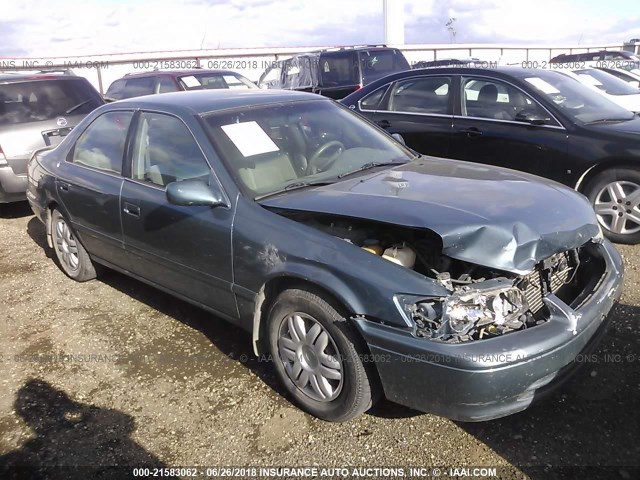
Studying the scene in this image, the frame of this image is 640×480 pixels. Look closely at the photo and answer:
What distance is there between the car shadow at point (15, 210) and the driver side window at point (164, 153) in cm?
451

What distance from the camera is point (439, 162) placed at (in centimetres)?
381

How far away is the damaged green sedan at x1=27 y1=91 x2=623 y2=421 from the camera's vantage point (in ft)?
7.99

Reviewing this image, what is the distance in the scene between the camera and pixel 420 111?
629 centimetres

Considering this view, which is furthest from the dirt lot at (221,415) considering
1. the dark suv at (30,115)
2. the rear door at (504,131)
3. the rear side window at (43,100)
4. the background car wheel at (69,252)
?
the rear side window at (43,100)

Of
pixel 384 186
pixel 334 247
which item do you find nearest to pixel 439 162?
pixel 384 186

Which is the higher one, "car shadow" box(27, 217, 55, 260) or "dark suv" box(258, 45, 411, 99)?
"dark suv" box(258, 45, 411, 99)

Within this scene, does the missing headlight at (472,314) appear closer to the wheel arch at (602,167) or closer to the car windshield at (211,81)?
the wheel arch at (602,167)

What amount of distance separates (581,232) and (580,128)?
2756 millimetres

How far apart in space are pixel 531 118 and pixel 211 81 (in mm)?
6573

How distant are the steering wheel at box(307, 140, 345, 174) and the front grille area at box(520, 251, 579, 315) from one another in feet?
4.59

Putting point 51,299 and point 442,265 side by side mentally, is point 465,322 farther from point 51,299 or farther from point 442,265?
point 51,299

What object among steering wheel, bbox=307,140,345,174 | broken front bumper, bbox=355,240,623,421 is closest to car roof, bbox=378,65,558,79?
steering wheel, bbox=307,140,345,174

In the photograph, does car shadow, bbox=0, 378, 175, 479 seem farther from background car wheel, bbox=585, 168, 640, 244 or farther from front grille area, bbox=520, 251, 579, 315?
background car wheel, bbox=585, 168, 640, 244

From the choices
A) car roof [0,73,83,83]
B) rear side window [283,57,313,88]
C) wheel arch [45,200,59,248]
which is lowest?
wheel arch [45,200,59,248]
